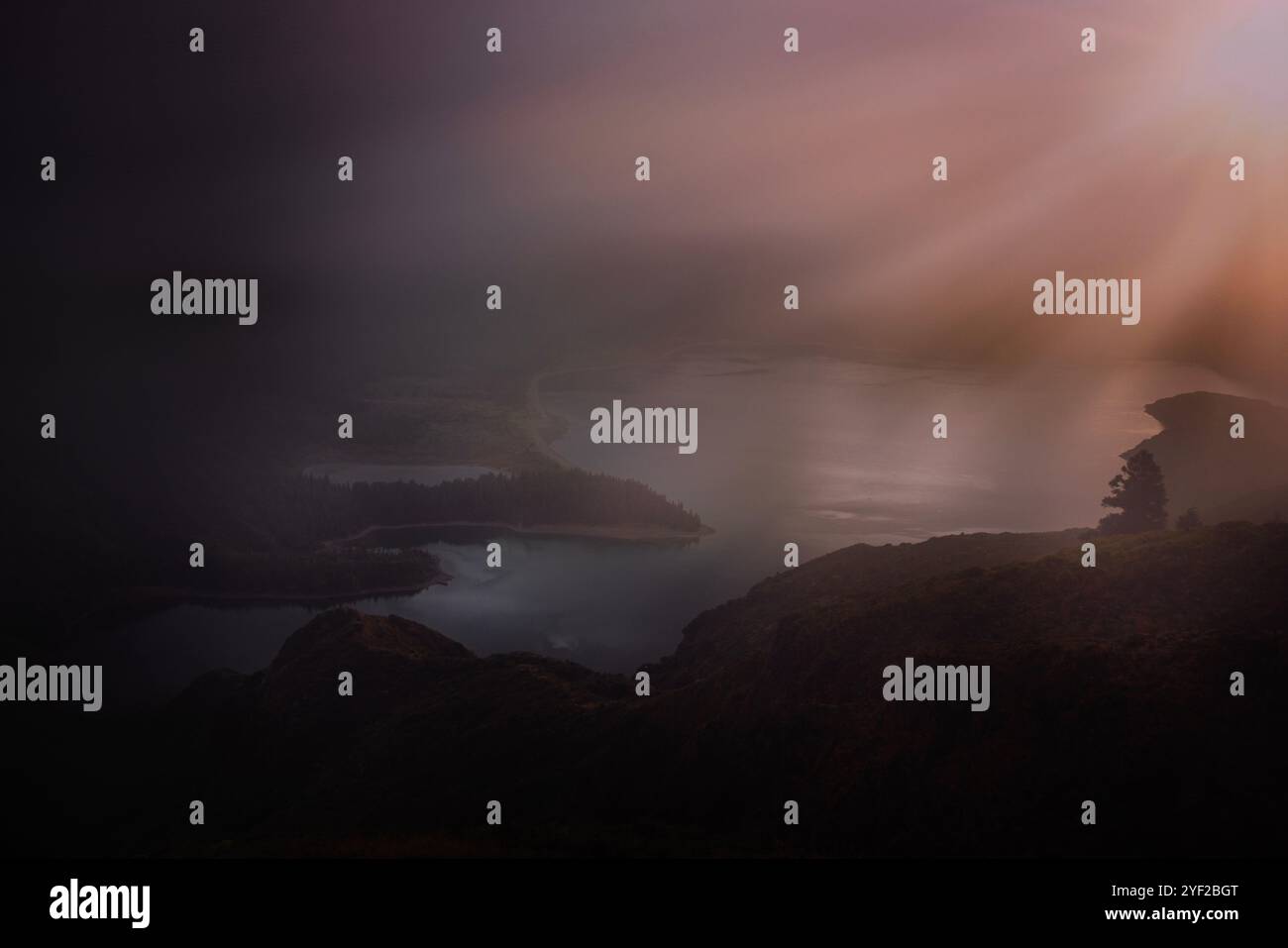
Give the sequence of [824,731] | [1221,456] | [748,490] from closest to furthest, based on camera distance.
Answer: [824,731], [1221,456], [748,490]

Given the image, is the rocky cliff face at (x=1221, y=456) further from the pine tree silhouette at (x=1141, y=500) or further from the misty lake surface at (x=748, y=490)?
the pine tree silhouette at (x=1141, y=500)

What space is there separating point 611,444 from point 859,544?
6200 mm

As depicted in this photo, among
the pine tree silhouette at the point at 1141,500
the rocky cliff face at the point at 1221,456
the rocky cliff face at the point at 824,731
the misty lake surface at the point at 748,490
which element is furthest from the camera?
the rocky cliff face at the point at 1221,456

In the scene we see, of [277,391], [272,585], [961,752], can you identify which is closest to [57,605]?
[272,585]

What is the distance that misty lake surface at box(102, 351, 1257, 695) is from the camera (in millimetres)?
24938

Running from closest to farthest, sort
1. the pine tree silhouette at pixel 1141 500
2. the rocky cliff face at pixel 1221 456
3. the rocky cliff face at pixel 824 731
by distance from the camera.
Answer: the rocky cliff face at pixel 824 731 < the pine tree silhouette at pixel 1141 500 < the rocky cliff face at pixel 1221 456

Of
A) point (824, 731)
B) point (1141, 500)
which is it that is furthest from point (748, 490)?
point (1141, 500)

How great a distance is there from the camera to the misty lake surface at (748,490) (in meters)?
24.9

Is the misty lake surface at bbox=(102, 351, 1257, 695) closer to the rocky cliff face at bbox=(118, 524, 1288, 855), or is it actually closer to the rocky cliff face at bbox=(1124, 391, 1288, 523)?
the rocky cliff face at bbox=(1124, 391, 1288, 523)

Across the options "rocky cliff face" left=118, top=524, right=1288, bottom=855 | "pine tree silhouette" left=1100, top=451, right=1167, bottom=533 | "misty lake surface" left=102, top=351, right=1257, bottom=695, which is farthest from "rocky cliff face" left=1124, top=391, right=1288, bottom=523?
"rocky cliff face" left=118, top=524, right=1288, bottom=855

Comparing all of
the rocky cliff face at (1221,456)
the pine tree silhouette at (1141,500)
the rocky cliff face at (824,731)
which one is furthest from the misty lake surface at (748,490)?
the rocky cliff face at (824,731)

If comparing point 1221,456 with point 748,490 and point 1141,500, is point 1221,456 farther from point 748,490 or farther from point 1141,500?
point 748,490

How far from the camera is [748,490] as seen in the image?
2548cm

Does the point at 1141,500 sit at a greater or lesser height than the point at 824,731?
greater
